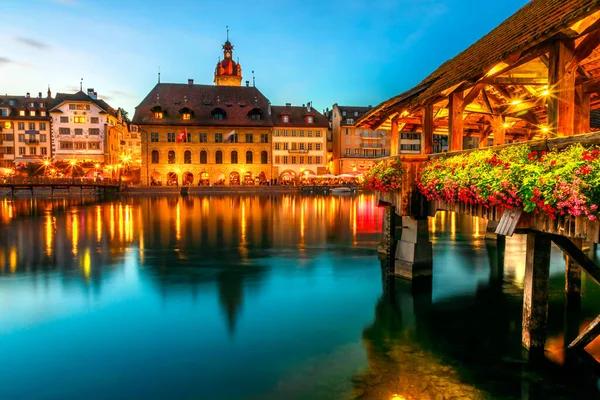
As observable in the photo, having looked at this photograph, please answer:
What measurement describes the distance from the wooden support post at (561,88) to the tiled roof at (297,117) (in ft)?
259

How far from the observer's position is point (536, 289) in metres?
9.34

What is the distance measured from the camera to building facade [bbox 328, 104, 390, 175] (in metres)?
94.2

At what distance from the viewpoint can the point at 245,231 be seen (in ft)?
105

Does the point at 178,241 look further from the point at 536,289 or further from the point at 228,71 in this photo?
the point at 228,71

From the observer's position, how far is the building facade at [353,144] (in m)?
94.2

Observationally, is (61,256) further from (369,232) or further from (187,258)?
(369,232)

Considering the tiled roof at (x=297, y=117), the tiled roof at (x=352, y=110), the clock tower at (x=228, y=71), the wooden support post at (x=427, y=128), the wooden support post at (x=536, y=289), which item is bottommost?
the wooden support post at (x=536, y=289)

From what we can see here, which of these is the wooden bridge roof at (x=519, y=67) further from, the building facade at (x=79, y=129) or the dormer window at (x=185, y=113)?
the building facade at (x=79, y=129)

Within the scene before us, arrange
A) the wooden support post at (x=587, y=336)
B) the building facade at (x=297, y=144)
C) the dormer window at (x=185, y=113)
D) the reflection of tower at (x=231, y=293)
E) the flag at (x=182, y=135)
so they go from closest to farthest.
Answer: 1. the wooden support post at (x=587, y=336)
2. the reflection of tower at (x=231, y=293)
3. the flag at (x=182, y=135)
4. the dormer window at (x=185, y=113)
5. the building facade at (x=297, y=144)

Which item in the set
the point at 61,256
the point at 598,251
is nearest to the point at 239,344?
the point at 61,256

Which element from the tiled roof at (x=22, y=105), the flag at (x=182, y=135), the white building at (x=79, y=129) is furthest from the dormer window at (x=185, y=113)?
the tiled roof at (x=22, y=105)

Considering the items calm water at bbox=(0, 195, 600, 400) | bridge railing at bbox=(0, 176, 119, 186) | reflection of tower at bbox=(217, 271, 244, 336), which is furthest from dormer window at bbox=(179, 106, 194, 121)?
reflection of tower at bbox=(217, 271, 244, 336)

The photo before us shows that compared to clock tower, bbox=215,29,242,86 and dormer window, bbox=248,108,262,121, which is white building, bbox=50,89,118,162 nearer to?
dormer window, bbox=248,108,262,121

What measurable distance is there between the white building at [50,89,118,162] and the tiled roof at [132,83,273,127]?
33.2ft
